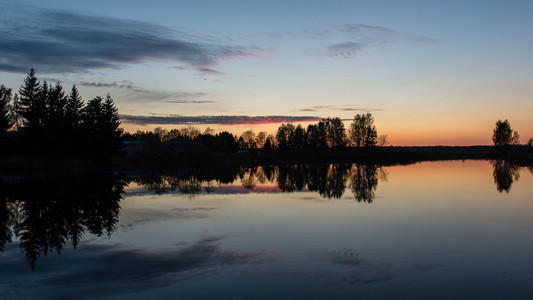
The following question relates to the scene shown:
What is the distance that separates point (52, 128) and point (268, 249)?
5325cm

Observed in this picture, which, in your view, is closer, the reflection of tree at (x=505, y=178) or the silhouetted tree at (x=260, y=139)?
the reflection of tree at (x=505, y=178)

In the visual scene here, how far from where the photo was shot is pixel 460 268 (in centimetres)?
947

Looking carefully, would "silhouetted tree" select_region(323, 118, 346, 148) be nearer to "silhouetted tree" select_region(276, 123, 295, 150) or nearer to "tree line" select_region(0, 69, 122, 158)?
"silhouetted tree" select_region(276, 123, 295, 150)

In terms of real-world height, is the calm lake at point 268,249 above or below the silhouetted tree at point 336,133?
below


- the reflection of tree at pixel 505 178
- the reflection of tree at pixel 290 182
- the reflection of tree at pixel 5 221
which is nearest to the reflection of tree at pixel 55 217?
the reflection of tree at pixel 5 221

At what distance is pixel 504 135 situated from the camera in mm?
119938

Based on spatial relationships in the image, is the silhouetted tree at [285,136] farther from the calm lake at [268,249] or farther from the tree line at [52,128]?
the calm lake at [268,249]

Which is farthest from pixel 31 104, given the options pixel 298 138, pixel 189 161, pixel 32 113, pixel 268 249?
pixel 298 138

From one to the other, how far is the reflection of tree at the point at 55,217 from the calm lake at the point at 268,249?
0.26 feet

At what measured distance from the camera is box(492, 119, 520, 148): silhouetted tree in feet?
392

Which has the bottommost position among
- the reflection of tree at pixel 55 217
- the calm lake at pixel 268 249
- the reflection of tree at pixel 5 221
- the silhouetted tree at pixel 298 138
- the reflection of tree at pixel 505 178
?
the reflection of tree at pixel 5 221

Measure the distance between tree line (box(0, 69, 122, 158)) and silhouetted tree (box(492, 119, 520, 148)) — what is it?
113m

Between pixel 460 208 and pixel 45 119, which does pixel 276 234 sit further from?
pixel 45 119

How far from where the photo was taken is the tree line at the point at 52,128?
53.4 m
